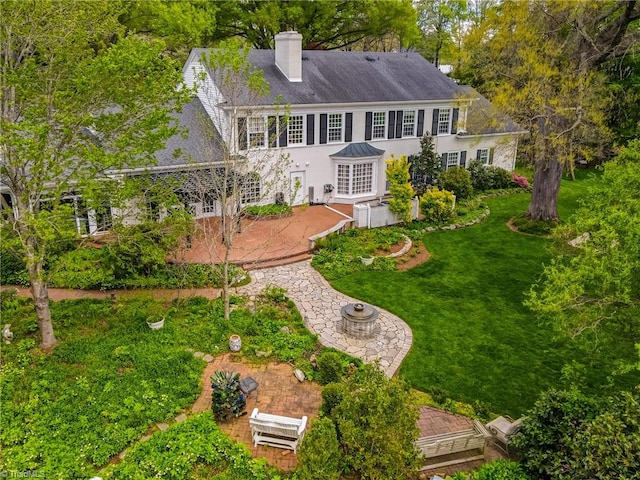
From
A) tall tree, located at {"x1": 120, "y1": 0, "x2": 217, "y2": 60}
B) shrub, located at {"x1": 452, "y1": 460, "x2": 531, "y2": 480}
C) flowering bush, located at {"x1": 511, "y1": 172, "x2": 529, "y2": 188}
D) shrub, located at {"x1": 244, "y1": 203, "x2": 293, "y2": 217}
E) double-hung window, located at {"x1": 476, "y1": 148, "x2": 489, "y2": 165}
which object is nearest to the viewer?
shrub, located at {"x1": 452, "y1": 460, "x2": 531, "y2": 480}

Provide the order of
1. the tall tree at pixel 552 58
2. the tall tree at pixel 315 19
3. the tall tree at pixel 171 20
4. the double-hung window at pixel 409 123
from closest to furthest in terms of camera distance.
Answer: the tall tree at pixel 552 58 → the double-hung window at pixel 409 123 → the tall tree at pixel 171 20 → the tall tree at pixel 315 19

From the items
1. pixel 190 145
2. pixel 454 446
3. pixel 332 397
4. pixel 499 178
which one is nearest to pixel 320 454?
pixel 332 397

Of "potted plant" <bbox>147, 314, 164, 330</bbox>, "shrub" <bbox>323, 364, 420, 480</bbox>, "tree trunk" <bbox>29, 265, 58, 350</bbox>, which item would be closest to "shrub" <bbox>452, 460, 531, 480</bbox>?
"shrub" <bbox>323, 364, 420, 480</bbox>

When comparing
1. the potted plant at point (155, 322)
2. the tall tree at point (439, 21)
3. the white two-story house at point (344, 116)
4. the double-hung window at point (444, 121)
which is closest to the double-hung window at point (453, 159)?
the white two-story house at point (344, 116)

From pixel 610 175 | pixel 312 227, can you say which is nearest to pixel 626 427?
pixel 610 175

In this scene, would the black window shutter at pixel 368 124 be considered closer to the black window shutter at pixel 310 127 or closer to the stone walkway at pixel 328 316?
the black window shutter at pixel 310 127

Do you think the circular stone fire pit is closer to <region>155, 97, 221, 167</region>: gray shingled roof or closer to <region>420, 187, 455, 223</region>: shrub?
<region>155, 97, 221, 167</region>: gray shingled roof

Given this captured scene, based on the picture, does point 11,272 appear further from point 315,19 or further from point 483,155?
point 315,19
